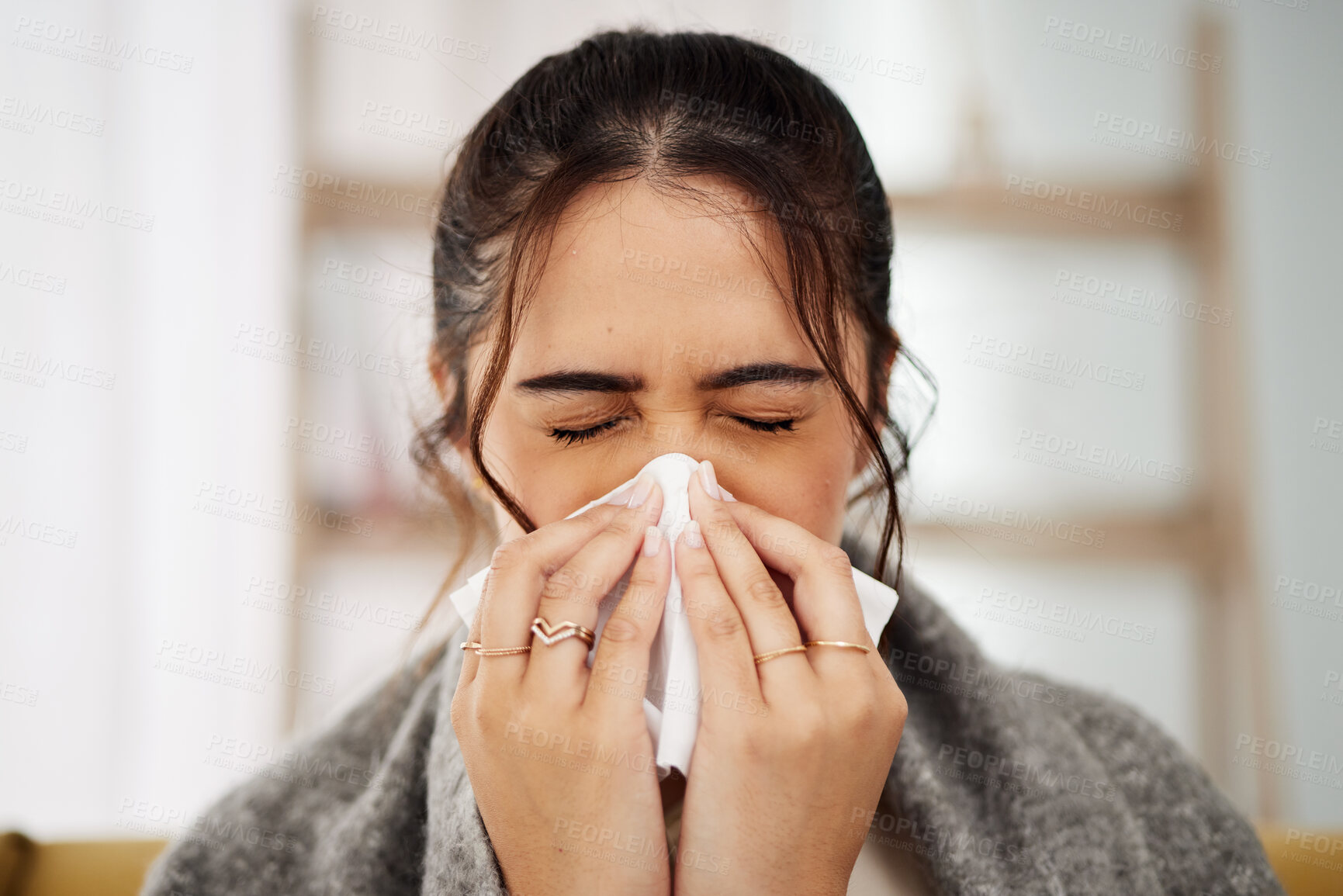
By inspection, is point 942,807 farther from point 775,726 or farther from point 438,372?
point 438,372

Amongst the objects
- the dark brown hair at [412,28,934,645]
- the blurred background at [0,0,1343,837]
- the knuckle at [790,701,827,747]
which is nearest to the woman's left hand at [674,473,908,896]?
the knuckle at [790,701,827,747]

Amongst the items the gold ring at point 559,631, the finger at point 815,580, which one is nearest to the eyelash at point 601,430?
the finger at point 815,580

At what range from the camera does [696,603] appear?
2.85ft

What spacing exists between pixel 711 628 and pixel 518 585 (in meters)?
0.20

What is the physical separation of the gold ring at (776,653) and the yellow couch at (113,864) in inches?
38.7

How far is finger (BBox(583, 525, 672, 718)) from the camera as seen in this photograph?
829mm

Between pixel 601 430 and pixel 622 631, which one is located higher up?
pixel 601 430

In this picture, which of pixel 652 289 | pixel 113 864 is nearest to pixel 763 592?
pixel 652 289

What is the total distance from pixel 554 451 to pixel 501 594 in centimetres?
19

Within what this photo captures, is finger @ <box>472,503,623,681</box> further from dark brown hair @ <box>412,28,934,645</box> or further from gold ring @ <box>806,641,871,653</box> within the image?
gold ring @ <box>806,641,871,653</box>

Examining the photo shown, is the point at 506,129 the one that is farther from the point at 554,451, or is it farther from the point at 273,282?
the point at 273,282

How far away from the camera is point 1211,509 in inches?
89.6

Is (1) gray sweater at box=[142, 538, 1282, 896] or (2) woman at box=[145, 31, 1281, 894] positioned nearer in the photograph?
(2) woman at box=[145, 31, 1281, 894]

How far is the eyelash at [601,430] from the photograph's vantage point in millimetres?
975
